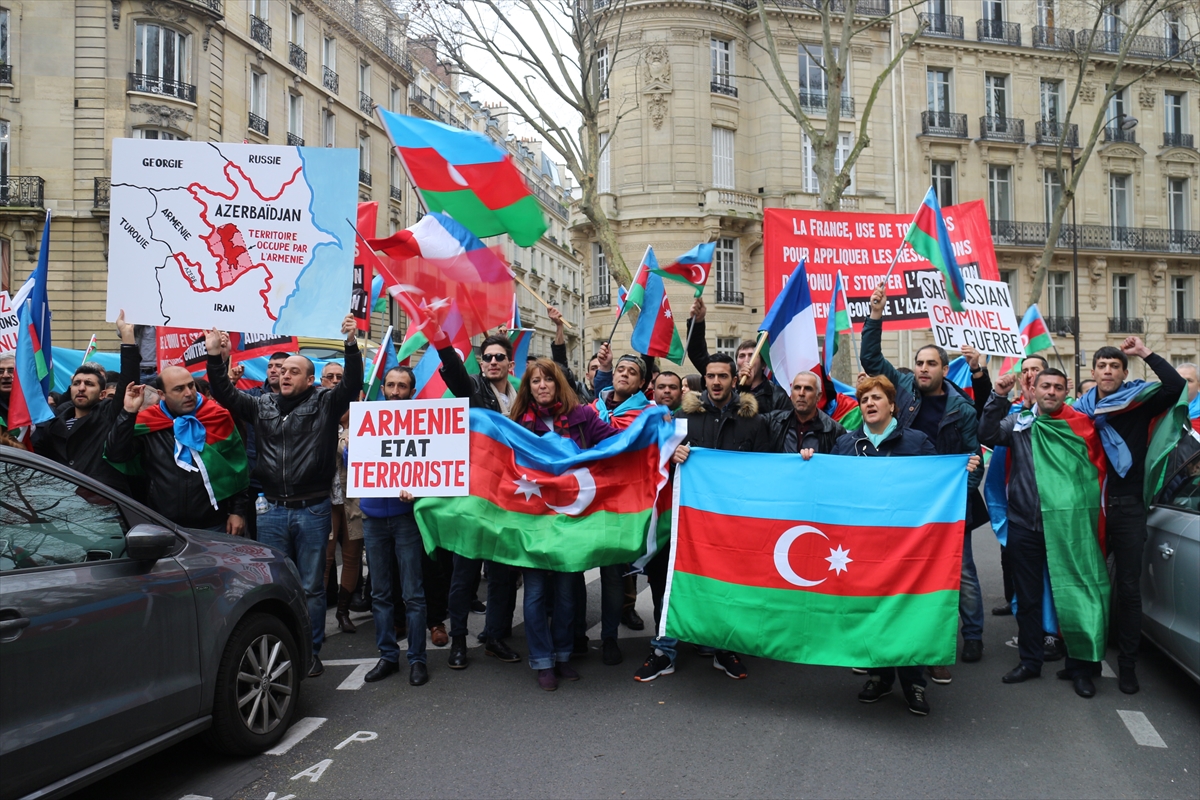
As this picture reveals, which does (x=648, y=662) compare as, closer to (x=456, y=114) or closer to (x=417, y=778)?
(x=417, y=778)

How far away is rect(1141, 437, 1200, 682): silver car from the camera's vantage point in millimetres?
4992

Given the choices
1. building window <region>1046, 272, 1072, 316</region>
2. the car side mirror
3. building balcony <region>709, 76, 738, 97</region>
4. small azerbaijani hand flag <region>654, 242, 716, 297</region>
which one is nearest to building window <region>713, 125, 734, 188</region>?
building balcony <region>709, 76, 738, 97</region>

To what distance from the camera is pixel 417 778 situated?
173 inches

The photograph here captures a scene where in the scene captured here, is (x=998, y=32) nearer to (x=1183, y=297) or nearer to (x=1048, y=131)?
(x=1048, y=131)

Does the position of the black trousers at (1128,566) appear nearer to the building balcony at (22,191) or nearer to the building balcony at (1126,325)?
the building balcony at (22,191)

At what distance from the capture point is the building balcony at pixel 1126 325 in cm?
3762

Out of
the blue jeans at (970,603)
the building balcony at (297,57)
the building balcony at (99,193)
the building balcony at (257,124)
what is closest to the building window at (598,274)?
the building balcony at (257,124)

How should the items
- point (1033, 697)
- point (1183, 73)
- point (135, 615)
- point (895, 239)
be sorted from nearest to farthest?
point (135, 615)
point (1033, 697)
point (895, 239)
point (1183, 73)

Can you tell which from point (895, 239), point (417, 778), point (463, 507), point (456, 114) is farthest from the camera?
point (456, 114)

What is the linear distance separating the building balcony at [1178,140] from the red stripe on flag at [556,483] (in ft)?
137

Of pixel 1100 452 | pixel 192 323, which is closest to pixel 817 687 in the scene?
pixel 1100 452

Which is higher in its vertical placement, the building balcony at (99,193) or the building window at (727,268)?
the building balcony at (99,193)

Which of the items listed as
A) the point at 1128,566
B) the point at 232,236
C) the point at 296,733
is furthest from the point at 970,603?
the point at 232,236

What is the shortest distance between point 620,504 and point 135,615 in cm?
290
